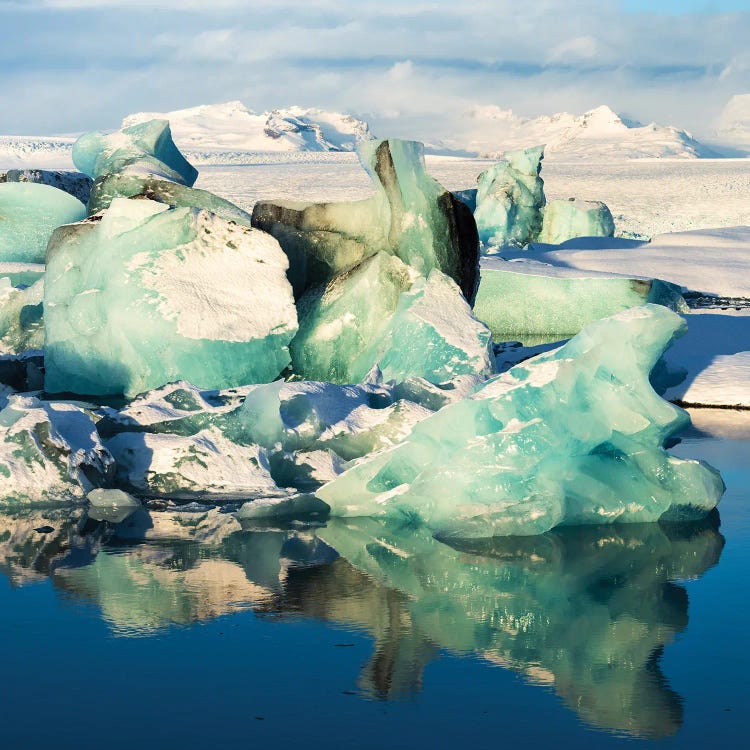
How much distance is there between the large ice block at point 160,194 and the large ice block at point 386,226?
0.34 metres

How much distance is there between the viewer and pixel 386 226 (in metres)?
7.24

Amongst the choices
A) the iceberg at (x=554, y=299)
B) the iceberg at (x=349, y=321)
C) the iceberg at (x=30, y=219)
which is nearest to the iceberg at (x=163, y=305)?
the iceberg at (x=349, y=321)

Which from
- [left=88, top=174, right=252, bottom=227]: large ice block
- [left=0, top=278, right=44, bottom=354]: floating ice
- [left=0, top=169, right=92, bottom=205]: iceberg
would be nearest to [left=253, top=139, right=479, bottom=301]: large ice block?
[left=88, top=174, right=252, bottom=227]: large ice block

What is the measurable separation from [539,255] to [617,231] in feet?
32.9

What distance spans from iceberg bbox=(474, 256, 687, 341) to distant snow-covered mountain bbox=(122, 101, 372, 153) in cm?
5412

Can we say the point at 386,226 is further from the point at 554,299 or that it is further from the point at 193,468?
the point at 554,299

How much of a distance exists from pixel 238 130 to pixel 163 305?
71.2 metres

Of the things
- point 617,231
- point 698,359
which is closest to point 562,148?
point 617,231

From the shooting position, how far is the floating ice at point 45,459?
15.1 feet

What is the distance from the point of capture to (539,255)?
1405cm

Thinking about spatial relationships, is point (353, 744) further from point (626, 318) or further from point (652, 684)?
point (626, 318)

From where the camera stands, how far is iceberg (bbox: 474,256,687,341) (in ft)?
32.9

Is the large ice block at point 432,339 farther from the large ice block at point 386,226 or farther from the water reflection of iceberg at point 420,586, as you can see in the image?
the water reflection of iceberg at point 420,586

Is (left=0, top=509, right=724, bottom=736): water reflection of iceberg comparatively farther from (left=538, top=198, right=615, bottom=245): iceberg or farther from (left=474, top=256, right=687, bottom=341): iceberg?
(left=538, top=198, right=615, bottom=245): iceberg
